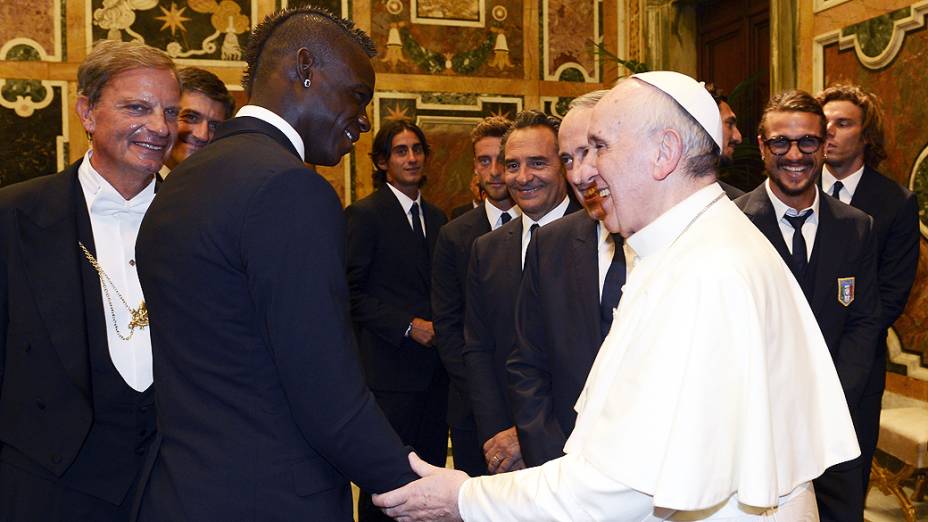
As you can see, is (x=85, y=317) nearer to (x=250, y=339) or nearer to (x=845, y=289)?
(x=250, y=339)

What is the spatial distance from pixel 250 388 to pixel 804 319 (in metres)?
1.17

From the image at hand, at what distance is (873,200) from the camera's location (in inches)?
176

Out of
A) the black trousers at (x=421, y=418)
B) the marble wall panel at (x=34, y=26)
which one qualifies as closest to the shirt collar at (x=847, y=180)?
the black trousers at (x=421, y=418)

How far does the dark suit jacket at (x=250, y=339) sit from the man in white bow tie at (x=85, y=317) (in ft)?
1.61

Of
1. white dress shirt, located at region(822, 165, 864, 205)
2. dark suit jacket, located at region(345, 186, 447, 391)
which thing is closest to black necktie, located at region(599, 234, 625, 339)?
dark suit jacket, located at region(345, 186, 447, 391)

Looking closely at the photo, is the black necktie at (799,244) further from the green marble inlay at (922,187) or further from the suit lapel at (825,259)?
the green marble inlay at (922,187)

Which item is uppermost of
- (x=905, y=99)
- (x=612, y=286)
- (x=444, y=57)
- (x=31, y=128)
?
(x=444, y=57)

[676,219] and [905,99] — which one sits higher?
[905,99]

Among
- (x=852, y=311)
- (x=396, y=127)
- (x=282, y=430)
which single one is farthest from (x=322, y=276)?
(x=396, y=127)

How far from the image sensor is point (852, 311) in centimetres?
385

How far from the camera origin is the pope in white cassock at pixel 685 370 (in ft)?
5.53

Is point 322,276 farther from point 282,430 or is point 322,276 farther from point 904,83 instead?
point 904,83

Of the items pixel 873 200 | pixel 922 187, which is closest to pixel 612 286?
pixel 873 200

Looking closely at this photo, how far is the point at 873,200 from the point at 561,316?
2.33 metres
